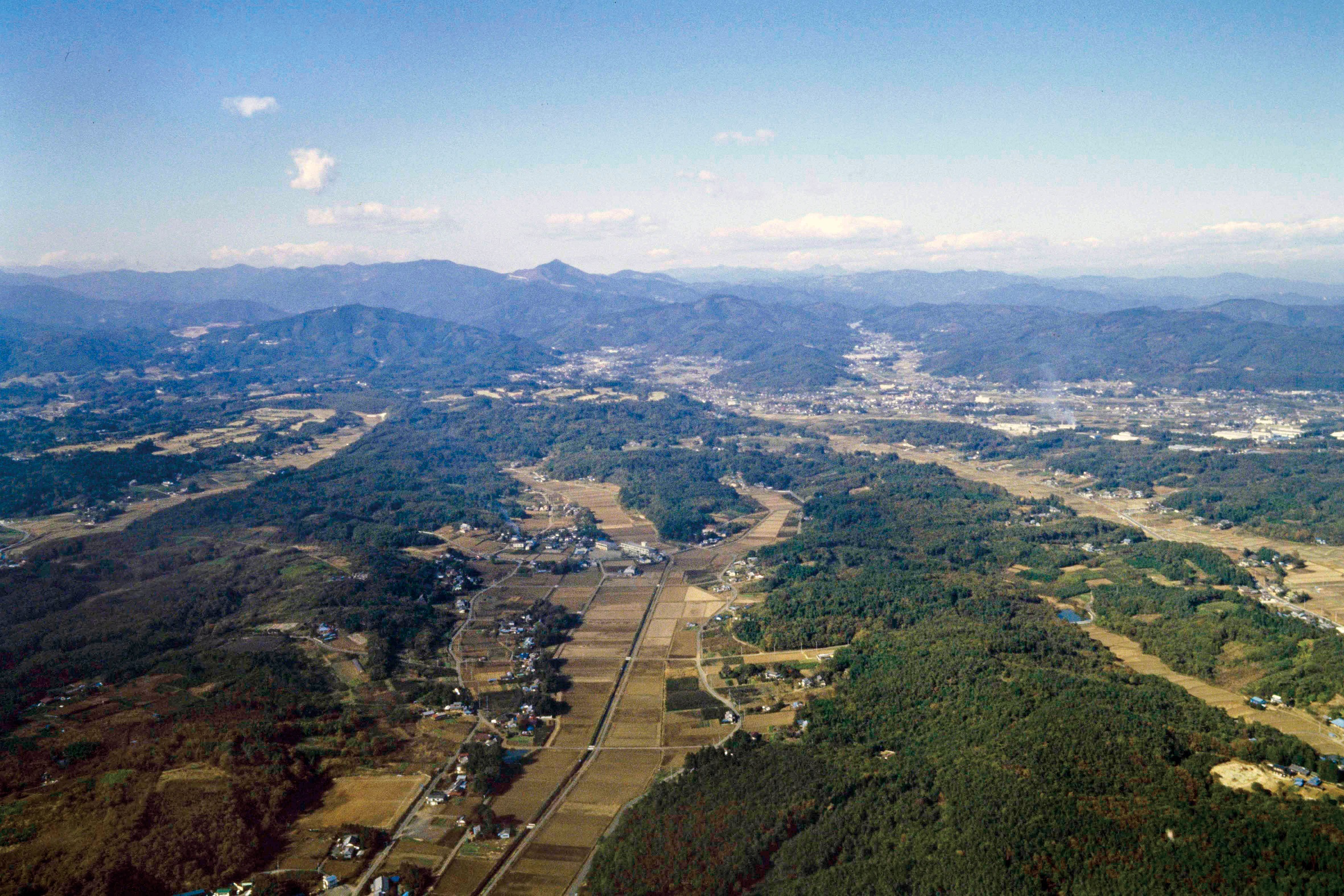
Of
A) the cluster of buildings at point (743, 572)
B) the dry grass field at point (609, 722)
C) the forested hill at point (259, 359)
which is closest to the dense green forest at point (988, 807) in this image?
the dry grass field at point (609, 722)

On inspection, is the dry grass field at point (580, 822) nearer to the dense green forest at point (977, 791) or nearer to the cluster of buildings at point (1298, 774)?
the dense green forest at point (977, 791)

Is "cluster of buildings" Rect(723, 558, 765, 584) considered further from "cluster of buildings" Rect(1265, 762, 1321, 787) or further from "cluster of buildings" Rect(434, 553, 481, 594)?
"cluster of buildings" Rect(1265, 762, 1321, 787)

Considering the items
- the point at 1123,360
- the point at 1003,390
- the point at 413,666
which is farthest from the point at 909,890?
the point at 1123,360

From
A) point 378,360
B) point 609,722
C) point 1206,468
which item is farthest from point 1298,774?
point 378,360

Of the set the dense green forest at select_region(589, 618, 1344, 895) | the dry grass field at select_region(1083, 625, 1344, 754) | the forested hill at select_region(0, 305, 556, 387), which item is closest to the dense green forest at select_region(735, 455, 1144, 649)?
the dry grass field at select_region(1083, 625, 1344, 754)

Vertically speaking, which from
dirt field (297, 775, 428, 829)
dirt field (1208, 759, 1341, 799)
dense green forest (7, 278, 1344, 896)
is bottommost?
dirt field (297, 775, 428, 829)

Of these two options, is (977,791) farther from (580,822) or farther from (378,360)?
(378,360)
